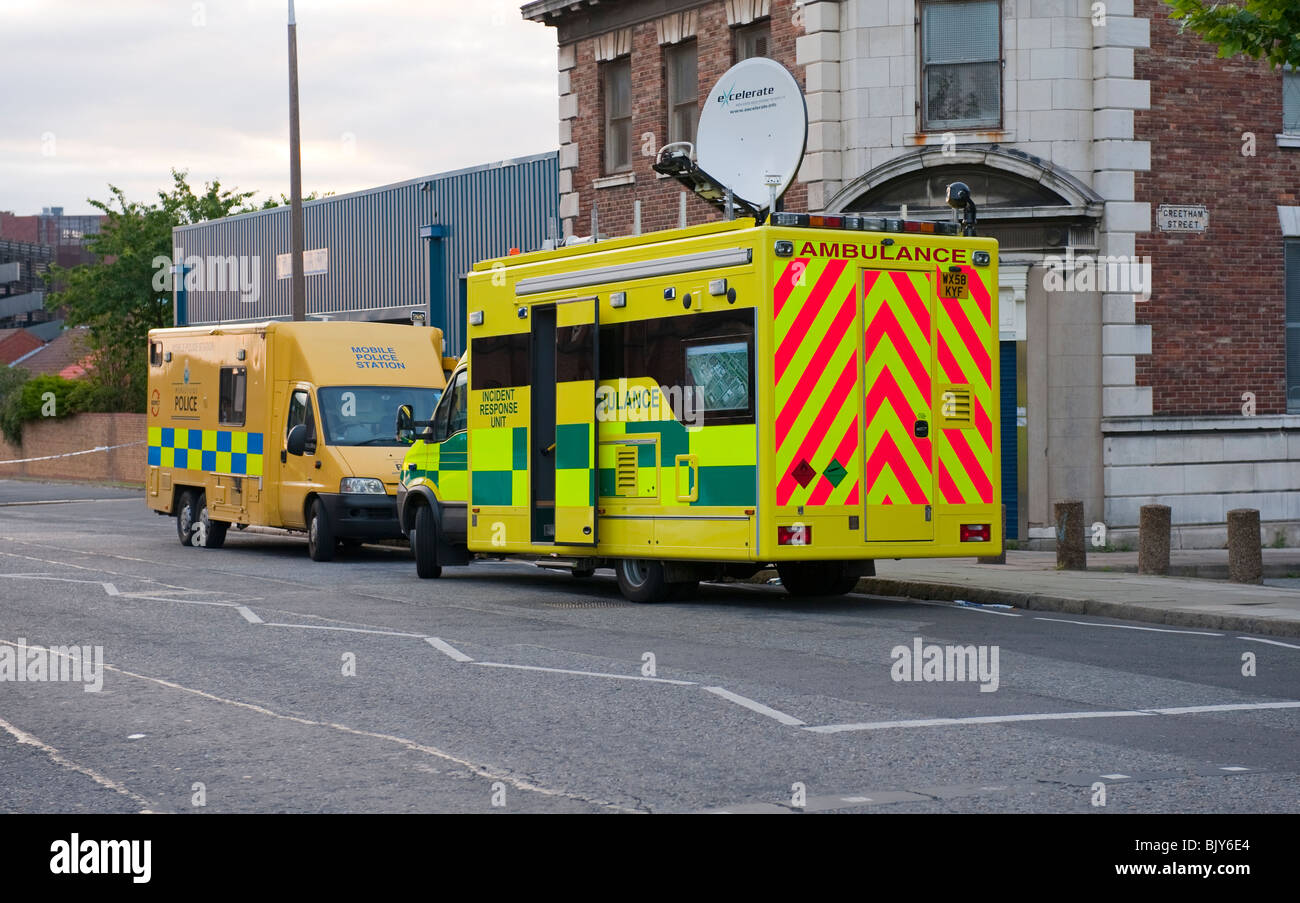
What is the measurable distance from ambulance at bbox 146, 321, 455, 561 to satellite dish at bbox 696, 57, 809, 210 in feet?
19.2

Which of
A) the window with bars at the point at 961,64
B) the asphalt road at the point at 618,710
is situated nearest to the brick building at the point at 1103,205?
the window with bars at the point at 961,64

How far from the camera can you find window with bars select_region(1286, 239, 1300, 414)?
22.4 m

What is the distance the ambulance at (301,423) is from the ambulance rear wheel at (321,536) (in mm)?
16

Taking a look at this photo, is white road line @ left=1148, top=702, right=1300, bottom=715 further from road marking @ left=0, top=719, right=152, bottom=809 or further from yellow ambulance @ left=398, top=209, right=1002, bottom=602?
road marking @ left=0, top=719, right=152, bottom=809

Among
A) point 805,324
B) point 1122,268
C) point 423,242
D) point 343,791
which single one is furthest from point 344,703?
point 423,242

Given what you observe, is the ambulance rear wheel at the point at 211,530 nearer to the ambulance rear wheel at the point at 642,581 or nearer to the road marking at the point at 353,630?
the ambulance rear wheel at the point at 642,581

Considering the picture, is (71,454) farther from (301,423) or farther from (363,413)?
(363,413)

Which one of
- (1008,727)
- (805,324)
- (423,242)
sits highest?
(423,242)

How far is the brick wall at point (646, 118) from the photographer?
2280 centimetres

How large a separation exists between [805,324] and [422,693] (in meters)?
5.49

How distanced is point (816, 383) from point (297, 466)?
8.77 meters

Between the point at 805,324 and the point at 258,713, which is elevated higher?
the point at 805,324
